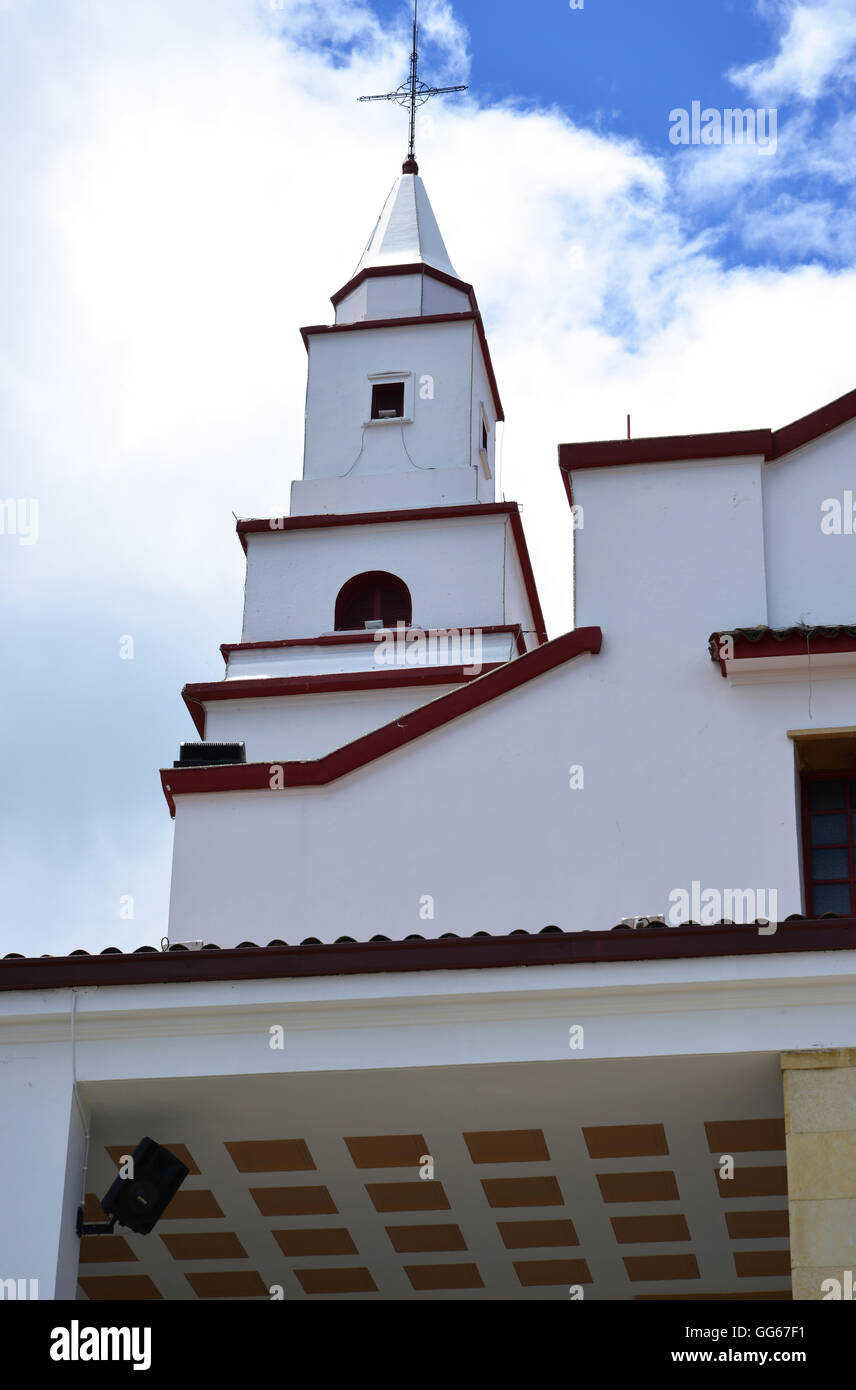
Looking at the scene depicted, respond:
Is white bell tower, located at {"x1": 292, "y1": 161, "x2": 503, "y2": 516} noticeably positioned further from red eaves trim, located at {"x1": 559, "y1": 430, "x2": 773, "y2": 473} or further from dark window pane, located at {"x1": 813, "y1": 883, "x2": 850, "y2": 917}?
dark window pane, located at {"x1": 813, "y1": 883, "x2": 850, "y2": 917}

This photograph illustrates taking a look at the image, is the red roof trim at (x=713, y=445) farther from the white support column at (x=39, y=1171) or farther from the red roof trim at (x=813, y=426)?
the white support column at (x=39, y=1171)

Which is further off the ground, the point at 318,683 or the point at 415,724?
the point at 318,683

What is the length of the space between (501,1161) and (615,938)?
1.81 metres

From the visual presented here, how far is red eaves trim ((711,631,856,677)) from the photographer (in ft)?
45.2

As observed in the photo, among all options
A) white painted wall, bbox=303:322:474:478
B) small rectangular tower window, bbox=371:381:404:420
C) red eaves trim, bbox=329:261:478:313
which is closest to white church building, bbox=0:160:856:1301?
white painted wall, bbox=303:322:474:478

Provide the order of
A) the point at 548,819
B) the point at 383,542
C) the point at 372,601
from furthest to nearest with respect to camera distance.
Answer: the point at 383,542
the point at 372,601
the point at 548,819

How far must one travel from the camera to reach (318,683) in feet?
77.7

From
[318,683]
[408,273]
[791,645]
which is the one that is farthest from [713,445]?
[408,273]

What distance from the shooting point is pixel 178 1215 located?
12.3 m

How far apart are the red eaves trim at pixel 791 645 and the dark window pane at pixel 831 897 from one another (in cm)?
158

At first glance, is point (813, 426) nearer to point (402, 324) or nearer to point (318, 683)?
point (318, 683)

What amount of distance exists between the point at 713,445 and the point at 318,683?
379 inches
